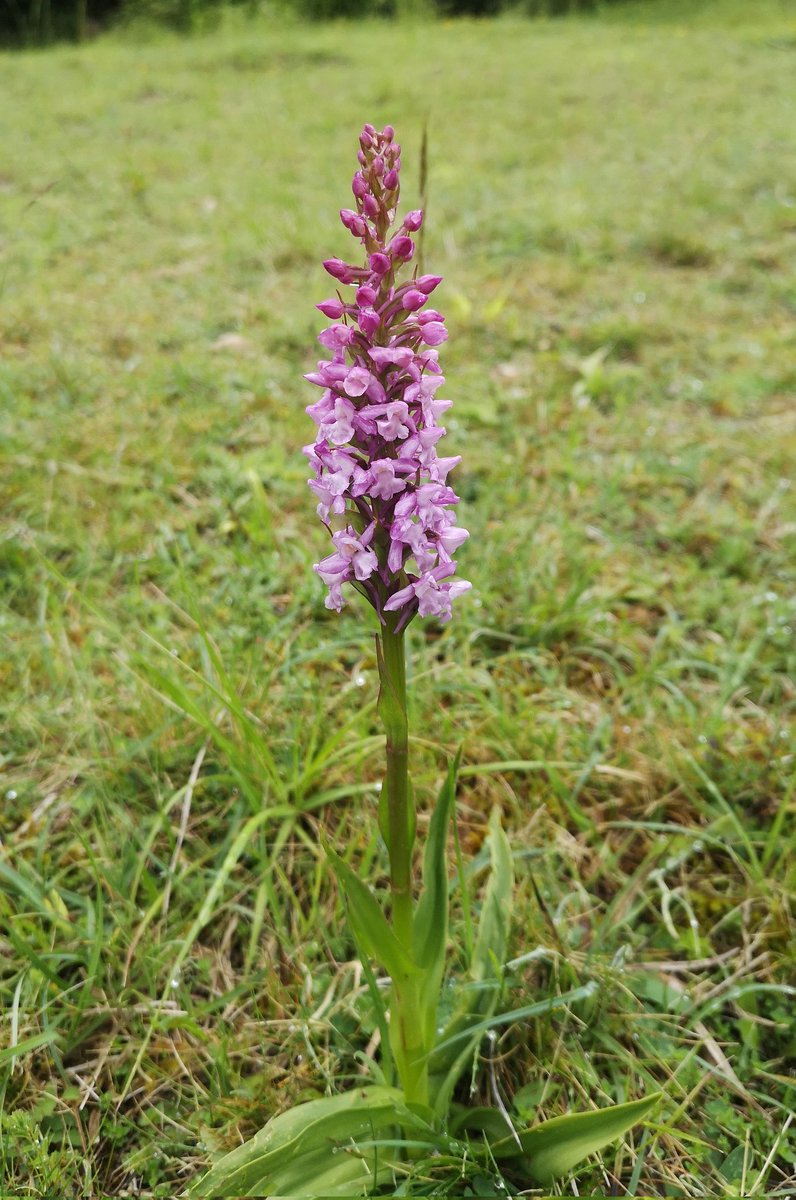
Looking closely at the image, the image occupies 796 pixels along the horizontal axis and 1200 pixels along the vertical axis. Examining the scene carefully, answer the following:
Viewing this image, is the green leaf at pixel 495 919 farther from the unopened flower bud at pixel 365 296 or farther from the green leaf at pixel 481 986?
the unopened flower bud at pixel 365 296

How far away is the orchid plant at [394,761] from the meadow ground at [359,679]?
13cm

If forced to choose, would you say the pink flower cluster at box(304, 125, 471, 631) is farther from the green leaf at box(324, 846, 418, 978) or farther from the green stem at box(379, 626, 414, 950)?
the green leaf at box(324, 846, 418, 978)

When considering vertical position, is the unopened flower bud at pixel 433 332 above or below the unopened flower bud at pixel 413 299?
below

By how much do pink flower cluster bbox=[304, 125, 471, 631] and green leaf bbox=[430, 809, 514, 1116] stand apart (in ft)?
3.05

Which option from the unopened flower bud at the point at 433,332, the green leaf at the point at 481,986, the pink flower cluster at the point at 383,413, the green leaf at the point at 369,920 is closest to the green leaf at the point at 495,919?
the green leaf at the point at 481,986

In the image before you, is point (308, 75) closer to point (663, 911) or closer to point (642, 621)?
point (642, 621)

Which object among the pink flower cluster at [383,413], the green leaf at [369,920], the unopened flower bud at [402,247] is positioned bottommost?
the green leaf at [369,920]

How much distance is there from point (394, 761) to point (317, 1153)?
2.72 ft

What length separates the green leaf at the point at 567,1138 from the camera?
159cm

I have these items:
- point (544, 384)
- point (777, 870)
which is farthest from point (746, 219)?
point (777, 870)

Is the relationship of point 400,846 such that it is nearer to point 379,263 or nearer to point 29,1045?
point 29,1045

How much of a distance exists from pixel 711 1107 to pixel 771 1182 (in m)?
0.17

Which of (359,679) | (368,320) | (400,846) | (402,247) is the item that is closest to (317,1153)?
(400,846)

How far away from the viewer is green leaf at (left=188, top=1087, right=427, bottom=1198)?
1.62 metres
